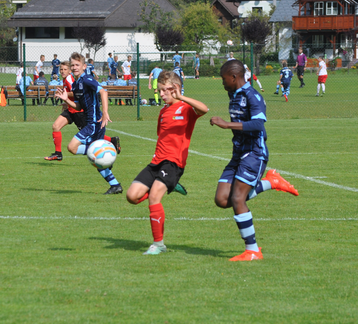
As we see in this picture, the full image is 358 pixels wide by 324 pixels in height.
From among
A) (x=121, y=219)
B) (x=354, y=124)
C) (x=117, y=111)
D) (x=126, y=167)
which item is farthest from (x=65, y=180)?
(x=117, y=111)

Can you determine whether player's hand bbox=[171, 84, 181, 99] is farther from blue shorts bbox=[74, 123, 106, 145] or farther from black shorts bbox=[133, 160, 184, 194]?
blue shorts bbox=[74, 123, 106, 145]

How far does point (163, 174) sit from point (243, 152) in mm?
776

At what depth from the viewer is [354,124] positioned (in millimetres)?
18656

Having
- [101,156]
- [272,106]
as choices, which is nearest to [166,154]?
[101,156]

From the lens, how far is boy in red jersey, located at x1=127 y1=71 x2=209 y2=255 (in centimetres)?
564

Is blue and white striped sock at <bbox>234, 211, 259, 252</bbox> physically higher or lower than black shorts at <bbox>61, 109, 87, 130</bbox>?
lower

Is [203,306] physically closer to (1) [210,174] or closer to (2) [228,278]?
(2) [228,278]

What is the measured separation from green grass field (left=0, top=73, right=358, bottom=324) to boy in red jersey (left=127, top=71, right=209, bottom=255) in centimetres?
36

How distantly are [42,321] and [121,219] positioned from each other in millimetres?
3323

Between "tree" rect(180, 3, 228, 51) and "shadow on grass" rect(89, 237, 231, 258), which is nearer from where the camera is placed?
"shadow on grass" rect(89, 237, 231, 258)

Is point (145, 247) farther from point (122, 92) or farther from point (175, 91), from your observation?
point (122, 92)

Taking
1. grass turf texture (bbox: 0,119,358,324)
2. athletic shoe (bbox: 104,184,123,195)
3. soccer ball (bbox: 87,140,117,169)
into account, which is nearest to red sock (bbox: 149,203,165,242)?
grass turf texture (bbox: 0,119,358,324)

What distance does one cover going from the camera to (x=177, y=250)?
19.1 feet

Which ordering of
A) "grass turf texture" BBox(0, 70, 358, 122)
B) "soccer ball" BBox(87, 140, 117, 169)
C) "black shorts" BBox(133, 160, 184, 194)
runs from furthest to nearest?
"grass turf texture" BBox(0, 70, 358, 122) < "soccer ball" BBox(87, 140, 117, 169) < "black shorts" BBox(133, 160, 184, 194)
